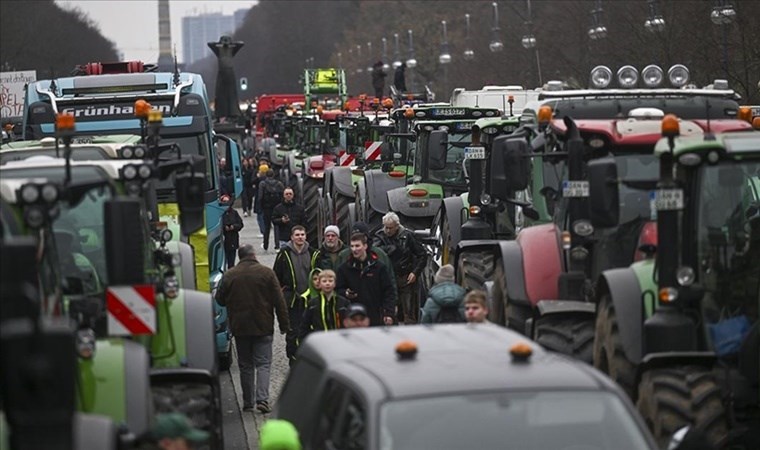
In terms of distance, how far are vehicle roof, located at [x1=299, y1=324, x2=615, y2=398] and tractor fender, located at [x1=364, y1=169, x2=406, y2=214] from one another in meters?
16.6

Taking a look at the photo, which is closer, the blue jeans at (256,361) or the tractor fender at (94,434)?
the tractor fender at (94,434)

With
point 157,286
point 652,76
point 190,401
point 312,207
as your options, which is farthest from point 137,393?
point 312,207

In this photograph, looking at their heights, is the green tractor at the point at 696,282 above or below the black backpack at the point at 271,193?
above

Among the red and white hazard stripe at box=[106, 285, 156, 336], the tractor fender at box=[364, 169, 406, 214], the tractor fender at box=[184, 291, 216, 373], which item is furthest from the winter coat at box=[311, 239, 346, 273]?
the tractor fender at box=[364, 169, 406, 214]

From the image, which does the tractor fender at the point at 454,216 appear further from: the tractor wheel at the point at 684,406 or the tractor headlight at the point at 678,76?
the tractor wheel at the point at 684,406

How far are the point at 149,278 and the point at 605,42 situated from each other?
40.1m

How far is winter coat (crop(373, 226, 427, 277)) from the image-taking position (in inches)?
806

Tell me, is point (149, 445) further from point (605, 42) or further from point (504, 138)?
point (605, 42)

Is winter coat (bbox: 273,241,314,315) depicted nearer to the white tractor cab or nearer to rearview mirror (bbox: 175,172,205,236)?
rearview mirror (bbox: 175,172,205,236)

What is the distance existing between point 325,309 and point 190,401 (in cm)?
519

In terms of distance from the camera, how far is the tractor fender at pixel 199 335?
40.3 feet

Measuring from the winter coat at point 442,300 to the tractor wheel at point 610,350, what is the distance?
179cm

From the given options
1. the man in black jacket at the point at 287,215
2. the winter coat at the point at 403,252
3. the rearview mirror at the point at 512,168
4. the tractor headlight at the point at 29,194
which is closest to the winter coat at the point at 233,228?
the man in black jacket at the point at 287,215

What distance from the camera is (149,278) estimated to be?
1225 cm
